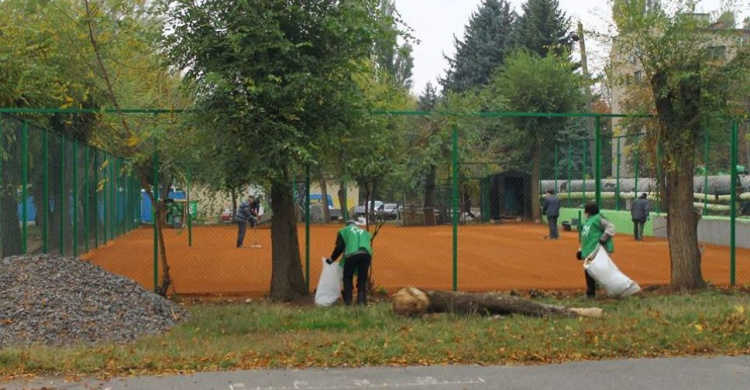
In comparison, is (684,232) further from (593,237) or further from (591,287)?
(591,287)

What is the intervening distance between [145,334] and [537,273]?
898 cm

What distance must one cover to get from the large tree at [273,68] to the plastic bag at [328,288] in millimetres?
1302

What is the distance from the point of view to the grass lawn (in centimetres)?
822

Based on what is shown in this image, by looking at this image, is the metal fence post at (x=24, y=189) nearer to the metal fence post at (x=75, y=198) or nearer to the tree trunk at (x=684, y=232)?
the metal fence post at (x=75, y=198)

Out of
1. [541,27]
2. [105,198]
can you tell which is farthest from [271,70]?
[541,27]

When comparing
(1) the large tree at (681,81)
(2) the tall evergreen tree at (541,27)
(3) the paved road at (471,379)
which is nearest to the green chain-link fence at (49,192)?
(3) the paved road at (471,379)

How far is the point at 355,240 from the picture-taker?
38.4 ft

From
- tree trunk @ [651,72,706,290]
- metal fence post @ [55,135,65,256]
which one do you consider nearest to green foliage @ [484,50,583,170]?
metal fence post @ [55,135,65,256]

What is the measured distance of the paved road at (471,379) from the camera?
7.46 metres

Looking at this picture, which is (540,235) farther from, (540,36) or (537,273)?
(540,36)

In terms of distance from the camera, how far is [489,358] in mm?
8430

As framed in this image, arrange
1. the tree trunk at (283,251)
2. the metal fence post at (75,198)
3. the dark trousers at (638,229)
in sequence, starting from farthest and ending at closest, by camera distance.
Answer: the dark trousers at (638,229), the metal fence post at (75,198), the tree trunk at (283,251)

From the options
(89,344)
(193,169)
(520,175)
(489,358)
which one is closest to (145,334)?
(89,344)

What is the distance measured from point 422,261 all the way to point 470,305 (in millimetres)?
8478
